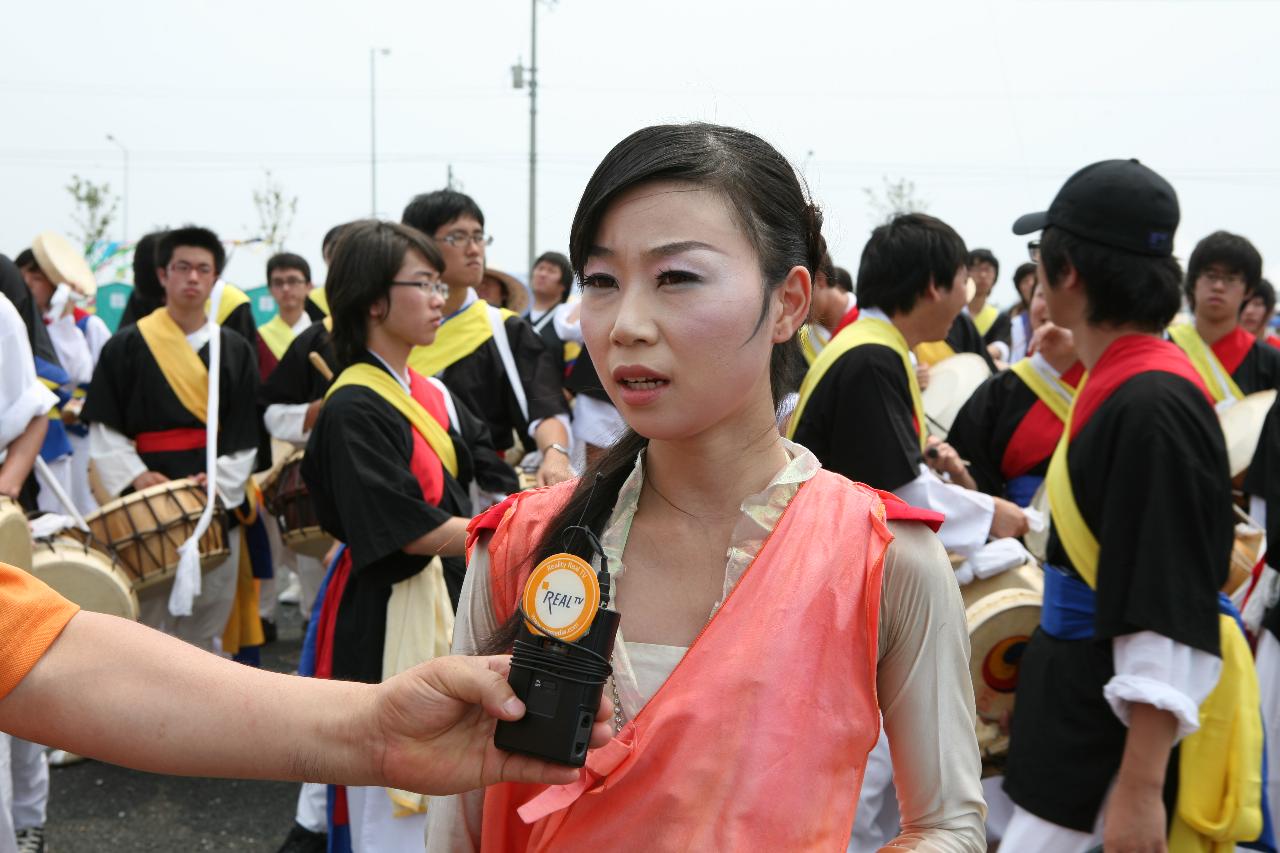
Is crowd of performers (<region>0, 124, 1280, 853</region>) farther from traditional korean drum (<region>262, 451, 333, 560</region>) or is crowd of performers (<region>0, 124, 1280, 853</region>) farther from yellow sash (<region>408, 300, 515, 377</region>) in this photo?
traditional korean drum (<region>262, 451, 333, 560</region>)

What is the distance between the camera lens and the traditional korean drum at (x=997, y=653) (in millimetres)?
3352

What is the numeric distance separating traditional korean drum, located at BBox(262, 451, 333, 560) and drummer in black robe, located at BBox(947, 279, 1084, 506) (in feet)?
8.77

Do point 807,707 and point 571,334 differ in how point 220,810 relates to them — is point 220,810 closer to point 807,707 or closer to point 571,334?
point 571,334

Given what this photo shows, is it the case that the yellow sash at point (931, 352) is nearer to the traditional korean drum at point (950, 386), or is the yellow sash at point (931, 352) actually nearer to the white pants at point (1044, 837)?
the traditional korean drum at point (950, 386)

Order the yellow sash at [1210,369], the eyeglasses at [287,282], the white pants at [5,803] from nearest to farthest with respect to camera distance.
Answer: the white pants at [5,803]
the yellow sash at [1210,369]
the eyeglasses at [287,282]

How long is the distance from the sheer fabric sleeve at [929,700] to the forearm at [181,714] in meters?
0.74

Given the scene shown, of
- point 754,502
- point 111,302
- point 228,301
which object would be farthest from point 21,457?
point 111,302

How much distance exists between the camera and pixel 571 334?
7.34 m

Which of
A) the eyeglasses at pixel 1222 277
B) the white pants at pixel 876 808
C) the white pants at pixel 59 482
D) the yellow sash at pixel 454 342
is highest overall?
the eyeglasses at pixel 1222 277

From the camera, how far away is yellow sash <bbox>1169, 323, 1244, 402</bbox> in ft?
20.1

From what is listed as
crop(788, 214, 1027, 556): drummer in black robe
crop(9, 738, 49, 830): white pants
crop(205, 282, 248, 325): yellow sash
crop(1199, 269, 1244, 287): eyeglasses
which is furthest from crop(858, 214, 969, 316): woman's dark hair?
crop(205, 282, 248, 325): yellow sash

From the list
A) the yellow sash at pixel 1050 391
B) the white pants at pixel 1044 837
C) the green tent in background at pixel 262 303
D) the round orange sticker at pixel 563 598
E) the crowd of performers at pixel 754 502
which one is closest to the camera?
the round orange sticker at pixel 563 598

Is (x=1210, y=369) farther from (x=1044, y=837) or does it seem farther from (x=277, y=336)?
(x=277, y=336)

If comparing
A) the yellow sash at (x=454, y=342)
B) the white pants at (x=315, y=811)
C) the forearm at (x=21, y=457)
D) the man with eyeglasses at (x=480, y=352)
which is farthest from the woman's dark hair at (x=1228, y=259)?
the forearm at (x=21, y=457)
